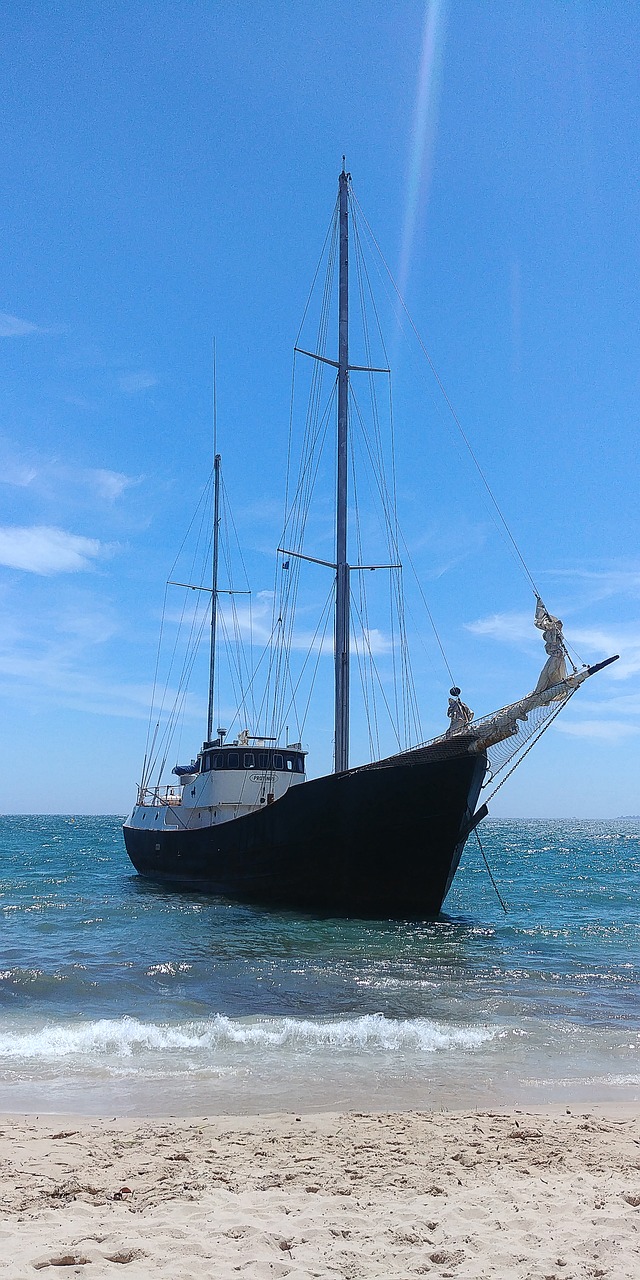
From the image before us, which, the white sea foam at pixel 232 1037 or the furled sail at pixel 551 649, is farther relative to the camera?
the furled sail at pixel 551 649

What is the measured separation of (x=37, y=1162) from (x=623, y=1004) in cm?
886

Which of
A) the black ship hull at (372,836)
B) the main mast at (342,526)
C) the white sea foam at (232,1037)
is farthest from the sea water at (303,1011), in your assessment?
the main mast at (342,526)

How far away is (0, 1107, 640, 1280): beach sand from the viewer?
4359 millimetres

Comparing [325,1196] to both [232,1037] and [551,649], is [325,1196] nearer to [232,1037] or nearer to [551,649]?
[232,1037]

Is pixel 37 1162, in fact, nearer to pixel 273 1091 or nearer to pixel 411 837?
pixel 273 1091

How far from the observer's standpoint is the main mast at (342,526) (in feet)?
68.4

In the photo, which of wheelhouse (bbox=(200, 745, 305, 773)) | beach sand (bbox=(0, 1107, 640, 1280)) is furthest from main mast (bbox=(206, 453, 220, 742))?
beach sand (bbox=(0, 1107, 640, 1280))

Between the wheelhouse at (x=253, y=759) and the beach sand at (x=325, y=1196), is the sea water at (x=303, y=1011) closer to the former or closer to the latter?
the beach sand at (x=325, y=1196)

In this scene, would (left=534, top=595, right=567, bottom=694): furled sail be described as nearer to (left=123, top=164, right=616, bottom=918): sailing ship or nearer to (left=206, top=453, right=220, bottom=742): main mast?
(left=123, top=164, right=616, bottom=918): sailing ship

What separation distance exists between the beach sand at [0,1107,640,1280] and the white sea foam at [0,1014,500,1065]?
2.18 metres

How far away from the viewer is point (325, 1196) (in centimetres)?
533

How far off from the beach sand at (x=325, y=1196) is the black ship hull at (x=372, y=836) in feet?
34.0

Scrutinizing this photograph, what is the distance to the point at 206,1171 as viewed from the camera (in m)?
5.77

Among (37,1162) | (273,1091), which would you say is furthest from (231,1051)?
(37,1162)
